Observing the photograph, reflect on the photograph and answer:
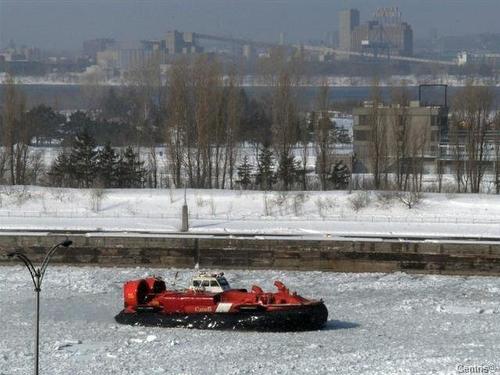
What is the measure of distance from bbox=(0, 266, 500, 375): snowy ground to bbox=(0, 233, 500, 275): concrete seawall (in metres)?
1.22

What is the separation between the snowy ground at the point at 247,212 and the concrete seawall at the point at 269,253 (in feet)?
10.0

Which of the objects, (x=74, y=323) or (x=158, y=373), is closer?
(x=158, y=373)

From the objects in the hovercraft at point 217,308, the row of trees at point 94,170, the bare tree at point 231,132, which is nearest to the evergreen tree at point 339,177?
the bare tree at point 231,132

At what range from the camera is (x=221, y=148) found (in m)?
64.5

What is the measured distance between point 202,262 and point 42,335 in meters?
12.1

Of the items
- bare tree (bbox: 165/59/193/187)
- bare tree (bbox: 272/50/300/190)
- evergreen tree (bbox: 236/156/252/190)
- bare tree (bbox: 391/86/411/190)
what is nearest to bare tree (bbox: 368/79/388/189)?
bare tree (bbox: 391/86/411/190)

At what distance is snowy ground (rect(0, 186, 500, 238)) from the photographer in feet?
157

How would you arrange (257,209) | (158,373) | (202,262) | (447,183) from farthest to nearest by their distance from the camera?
1. (447,183)
2. (257,209)
3. (202,262)
4. (158,373)

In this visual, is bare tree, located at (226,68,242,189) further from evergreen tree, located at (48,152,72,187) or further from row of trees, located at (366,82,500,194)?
evergreen tree, located at (48,152,72,187)

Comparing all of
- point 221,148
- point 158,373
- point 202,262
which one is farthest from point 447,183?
point 158,373

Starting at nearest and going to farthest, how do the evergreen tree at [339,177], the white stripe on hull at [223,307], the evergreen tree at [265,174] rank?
the white stripe on hull at [223,307] → the evergreen tree at [339,177] → the evergreen tree at [265,174]

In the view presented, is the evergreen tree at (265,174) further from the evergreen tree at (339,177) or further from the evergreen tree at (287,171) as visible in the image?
the evergreen tree at (339,177)

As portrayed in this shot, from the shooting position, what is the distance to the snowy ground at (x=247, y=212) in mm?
47781

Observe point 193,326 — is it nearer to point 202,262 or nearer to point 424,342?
point 424,342
